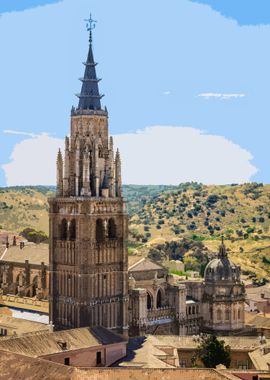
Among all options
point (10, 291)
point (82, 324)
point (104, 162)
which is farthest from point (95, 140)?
point (10, 291)

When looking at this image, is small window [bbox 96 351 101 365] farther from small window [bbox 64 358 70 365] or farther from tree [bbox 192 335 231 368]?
tree [bbox 192 335 231 368]

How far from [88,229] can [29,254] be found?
25.3 metres

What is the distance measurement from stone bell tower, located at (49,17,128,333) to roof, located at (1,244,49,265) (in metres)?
17.6

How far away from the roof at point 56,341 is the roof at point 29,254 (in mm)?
28349

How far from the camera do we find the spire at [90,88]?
72.4 m

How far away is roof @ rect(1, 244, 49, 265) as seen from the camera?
91000mm

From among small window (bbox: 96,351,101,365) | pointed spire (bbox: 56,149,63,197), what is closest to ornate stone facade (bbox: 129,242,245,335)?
pointed spire (bbox: 56,149,63,197)

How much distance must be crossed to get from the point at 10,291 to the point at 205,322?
21.3 metres

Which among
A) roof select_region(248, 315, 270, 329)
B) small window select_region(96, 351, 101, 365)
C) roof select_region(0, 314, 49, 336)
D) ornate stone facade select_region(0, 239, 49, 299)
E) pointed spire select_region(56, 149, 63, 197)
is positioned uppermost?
pointed spire select_region(56, 149, 63, 197)

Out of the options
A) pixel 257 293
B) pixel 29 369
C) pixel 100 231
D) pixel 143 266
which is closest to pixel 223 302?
pixel 143 266

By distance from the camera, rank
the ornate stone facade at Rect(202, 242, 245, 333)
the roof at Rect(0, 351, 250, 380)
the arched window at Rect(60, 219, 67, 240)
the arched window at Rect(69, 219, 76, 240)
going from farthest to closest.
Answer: the ornate stone facade at Rect(202, 242, 245, 333)
the arched window at Rect(60, 219, 67, 240)
the arched window at Rect(69, 219, 76, 240)
the roof at Rect(0, 351, 250, 380)

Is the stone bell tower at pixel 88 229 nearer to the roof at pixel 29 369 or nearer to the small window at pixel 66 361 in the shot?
the small window at pixel 66 361

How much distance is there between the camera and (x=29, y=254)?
93375 mm

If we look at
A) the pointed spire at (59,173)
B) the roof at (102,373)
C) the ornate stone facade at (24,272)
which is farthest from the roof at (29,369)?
the ornate stone facade at (24,272)
